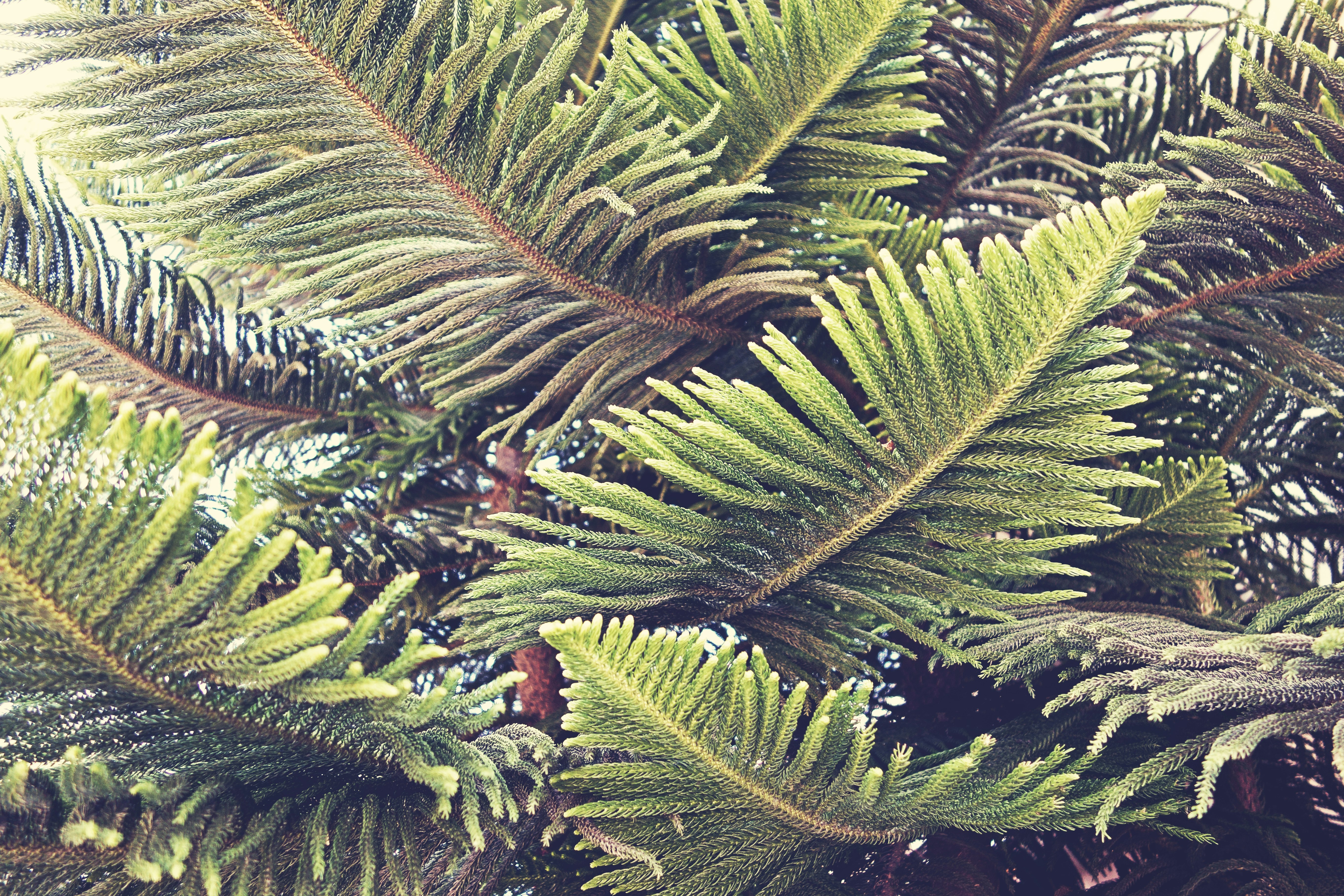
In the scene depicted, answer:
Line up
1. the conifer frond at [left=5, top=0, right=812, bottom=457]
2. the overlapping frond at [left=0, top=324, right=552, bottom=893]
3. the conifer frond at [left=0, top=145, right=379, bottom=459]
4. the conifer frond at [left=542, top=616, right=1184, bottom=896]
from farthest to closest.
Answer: the conifer frond at [left=0, top=145, right=379, bottom=459]
the conifer frond at [left=5, top=0, right=812, bottom=457]
the conifer frond at [left=542, top=616, right=1184, bottom=896]
the overlapping frond at [left=0, top=324, right=552, bottom=893]

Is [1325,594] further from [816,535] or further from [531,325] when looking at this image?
[531,325]

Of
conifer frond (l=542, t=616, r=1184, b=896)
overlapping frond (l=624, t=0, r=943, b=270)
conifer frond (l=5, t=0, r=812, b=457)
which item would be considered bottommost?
conifer frond (l=542, t=616, r=1184, b=896)

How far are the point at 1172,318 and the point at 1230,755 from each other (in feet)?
1.44

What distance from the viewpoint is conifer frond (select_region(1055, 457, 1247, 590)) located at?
0.70m

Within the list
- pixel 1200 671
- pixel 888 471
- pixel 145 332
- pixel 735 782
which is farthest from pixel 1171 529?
pixel 145 332

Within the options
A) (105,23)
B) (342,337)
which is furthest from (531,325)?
(342,337)

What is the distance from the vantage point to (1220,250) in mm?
727

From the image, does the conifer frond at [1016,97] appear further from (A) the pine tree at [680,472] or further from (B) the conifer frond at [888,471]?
(B) the conifer frond at [888,471]

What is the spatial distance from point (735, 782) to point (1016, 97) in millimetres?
788

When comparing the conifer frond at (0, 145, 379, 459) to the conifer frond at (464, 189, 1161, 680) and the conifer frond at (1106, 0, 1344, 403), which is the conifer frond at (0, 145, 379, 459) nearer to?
the conifer frond at (464, 189, 1161, 680)

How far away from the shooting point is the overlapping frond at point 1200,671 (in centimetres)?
51

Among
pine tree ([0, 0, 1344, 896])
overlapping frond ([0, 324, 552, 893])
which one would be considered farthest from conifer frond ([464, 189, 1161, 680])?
overlapping frond ([0, 324, 552, 893])

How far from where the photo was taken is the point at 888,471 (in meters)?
0.57

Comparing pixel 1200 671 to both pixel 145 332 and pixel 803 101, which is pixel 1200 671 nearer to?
pixel 803 101
